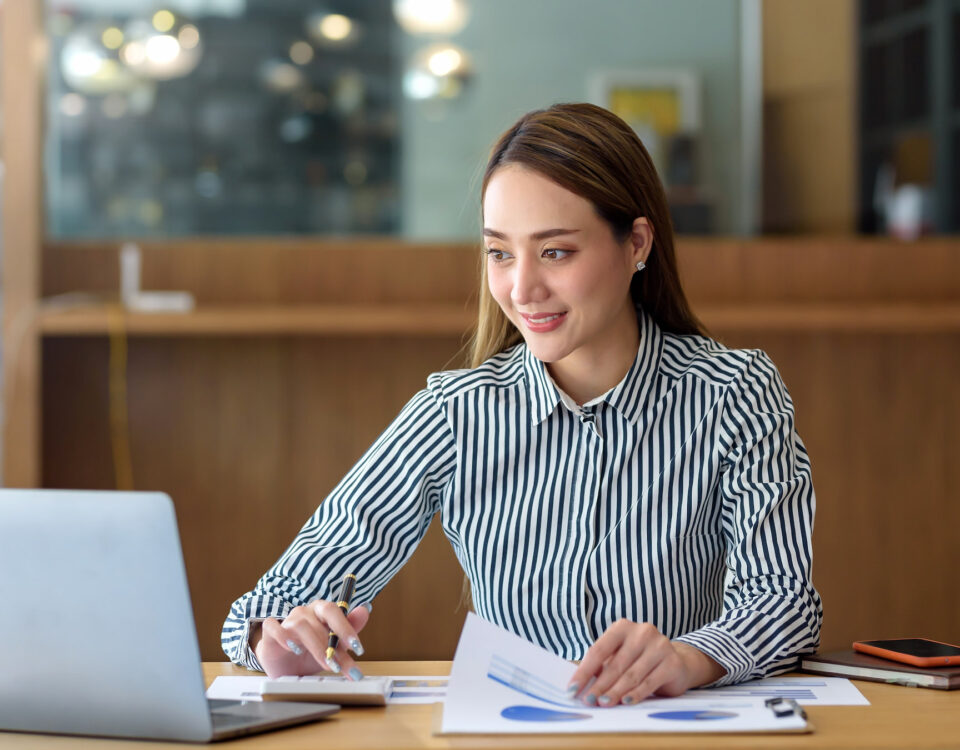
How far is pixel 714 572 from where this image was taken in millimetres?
1515

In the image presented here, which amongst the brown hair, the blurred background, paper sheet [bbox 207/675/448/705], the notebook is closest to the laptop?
paper sheet [bbox 207/675/448/705]

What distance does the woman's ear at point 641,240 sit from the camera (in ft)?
5.02

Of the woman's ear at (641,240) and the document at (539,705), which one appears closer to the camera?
the document at (539,705)

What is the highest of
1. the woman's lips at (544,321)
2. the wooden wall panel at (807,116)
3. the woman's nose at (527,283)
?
the wooden wall panel at (807,116)

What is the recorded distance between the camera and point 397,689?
1146 millimetres

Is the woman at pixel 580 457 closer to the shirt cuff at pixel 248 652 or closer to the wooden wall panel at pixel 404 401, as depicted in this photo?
the shirt cuff at pixel 248 652

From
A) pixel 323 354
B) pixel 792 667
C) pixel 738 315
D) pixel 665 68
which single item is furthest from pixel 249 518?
pixel 792 667

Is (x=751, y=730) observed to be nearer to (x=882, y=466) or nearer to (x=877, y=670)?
(x=877, y=670)

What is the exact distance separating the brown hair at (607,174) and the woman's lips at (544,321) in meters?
0.13

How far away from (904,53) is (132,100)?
202 cm

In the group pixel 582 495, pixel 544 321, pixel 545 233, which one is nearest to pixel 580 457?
pixel 582 495

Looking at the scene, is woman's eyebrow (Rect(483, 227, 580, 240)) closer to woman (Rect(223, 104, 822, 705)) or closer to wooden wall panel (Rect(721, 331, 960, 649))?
woman (Rect(223, 104, 822, 705))

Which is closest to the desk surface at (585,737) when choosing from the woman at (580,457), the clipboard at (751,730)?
the clipboard at (751,730)

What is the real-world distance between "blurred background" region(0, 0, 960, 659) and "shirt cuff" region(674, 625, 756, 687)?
1.80 metres
